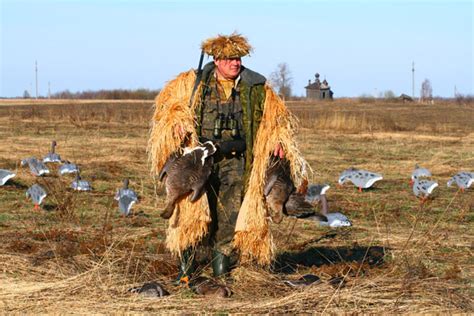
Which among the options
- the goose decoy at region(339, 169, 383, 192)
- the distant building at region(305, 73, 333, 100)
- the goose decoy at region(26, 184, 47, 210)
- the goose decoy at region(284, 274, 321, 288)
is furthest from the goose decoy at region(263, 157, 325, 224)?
the distant building at region(305, 73, 333, 100)

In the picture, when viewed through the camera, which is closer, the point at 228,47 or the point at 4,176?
the point at 228,47

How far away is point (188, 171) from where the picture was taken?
21.2ft

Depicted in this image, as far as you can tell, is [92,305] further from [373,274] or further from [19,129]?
[19,129]

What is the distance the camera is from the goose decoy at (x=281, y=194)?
21.8 feet

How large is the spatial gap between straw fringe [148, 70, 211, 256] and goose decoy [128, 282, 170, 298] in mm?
476

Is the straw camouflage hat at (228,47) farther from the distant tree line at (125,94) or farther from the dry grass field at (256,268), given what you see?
the distant tree line at (125,94)

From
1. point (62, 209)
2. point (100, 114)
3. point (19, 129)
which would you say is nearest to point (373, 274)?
point (62, 209)

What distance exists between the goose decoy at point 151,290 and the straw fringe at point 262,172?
2.48 ft

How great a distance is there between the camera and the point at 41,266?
714 centimetres

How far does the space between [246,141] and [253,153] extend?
0.37 feet

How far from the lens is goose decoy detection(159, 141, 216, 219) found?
643cm

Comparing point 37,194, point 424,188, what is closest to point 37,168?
point 37,194

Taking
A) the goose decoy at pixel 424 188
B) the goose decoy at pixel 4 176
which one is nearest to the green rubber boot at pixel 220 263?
the goose decoy at pixel 424 188

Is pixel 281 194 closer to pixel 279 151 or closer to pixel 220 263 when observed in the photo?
pixel 279 151
